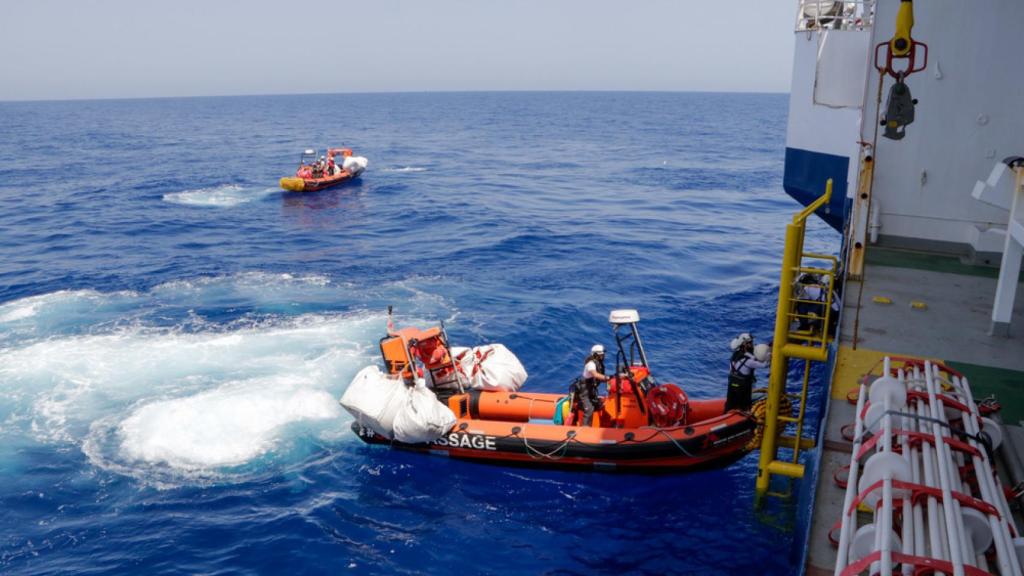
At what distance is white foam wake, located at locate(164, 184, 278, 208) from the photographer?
1455 inches

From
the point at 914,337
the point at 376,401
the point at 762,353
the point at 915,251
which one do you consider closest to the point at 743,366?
the point at 762,353

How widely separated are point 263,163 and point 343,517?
4618cm

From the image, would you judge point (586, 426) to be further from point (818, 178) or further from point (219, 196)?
point (219, 196)

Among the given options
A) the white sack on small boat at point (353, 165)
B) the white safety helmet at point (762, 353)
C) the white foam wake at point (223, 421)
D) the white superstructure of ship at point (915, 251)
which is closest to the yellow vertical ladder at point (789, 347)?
the white superstructure of ship at point (915, 251)

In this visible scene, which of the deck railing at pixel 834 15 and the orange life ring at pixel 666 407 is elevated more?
the deck railing at pixel 834 15

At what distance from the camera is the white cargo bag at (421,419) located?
11148 millimetres

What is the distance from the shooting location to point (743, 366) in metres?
10.6

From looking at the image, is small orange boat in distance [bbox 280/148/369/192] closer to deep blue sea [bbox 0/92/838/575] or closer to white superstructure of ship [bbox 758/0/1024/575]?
deep blue sea [bbox 0/92/838/575]

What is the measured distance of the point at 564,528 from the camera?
34.0 ft

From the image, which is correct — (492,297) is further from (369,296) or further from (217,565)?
(217,565)

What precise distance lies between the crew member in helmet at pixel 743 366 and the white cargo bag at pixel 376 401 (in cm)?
492

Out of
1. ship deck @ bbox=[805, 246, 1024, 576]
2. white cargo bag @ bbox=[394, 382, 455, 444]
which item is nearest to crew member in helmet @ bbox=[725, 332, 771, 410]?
ship deck @ bbox=[805, 246, 1024, 576]

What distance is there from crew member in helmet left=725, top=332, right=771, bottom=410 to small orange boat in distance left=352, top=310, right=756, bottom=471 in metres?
0.29

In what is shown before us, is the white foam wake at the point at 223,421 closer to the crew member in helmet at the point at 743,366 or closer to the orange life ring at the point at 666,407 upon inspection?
the orange life ring at the point at 666,407
